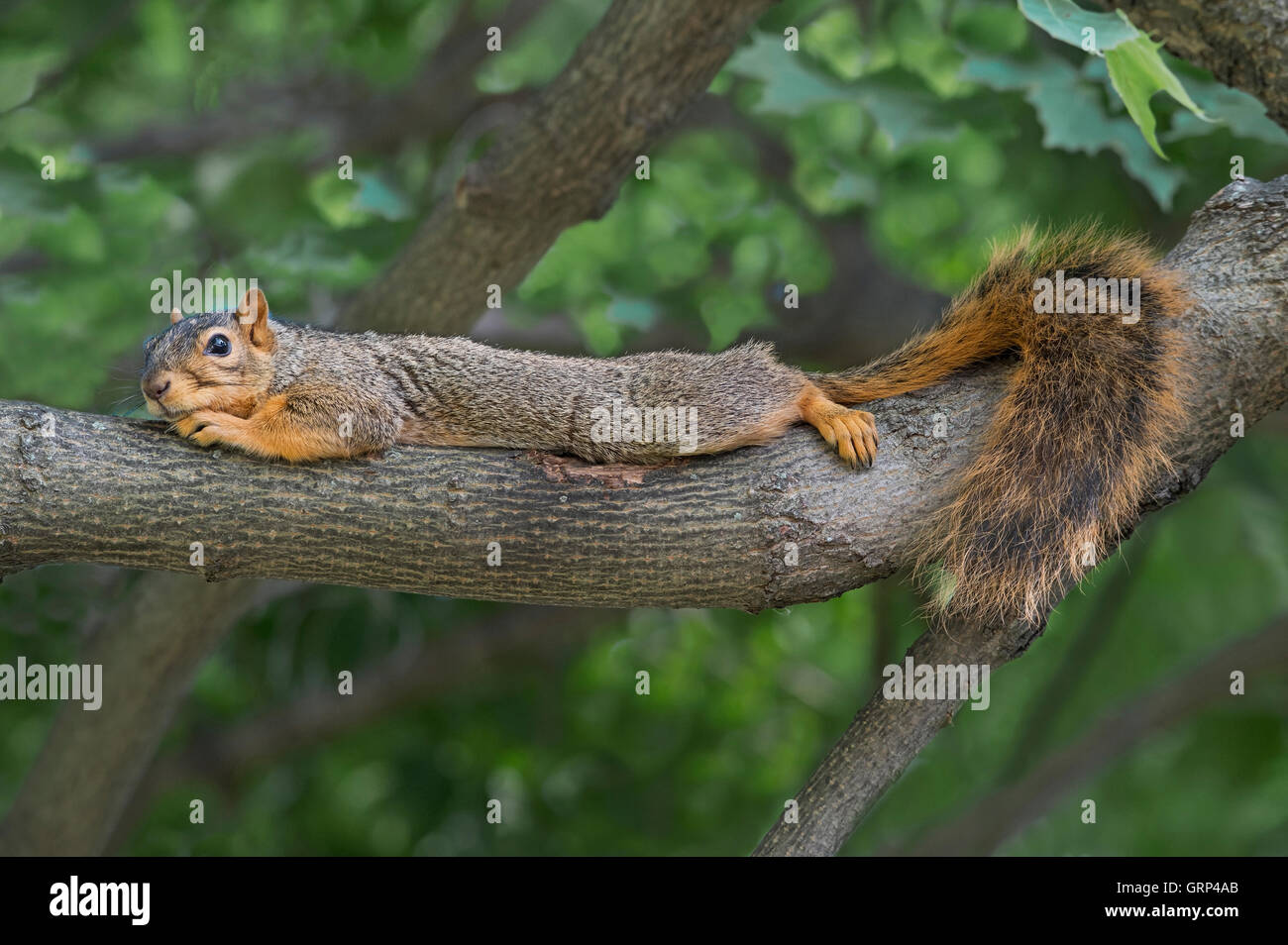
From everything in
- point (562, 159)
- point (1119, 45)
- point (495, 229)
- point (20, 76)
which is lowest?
point (1119, 45)

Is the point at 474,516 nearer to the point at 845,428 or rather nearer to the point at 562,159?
the point at 845,428

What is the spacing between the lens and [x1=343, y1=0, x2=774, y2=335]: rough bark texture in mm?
3670

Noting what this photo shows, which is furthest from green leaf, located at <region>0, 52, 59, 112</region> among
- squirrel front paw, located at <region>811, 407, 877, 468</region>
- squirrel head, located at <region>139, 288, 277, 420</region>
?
squirrel front paw, located at <region>811, 407, 877, 468</region>

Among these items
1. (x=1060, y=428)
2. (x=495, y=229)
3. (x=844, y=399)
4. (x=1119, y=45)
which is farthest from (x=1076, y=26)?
(x=495, y=229)

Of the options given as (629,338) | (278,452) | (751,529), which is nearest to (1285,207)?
(751,529)

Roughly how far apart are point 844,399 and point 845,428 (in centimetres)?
38

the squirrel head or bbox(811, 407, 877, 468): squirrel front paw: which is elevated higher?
the squirrel head

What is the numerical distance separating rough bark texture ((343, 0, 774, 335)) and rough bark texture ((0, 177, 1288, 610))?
4.33 ft

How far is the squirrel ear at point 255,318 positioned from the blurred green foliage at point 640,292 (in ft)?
1.69

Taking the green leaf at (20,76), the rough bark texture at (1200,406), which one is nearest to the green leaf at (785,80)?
the rough bark texture at (1200,406)

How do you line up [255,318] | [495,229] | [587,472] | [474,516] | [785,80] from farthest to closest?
[785,80]
[495,229]
[255,318]
[587,472]
[474,516]

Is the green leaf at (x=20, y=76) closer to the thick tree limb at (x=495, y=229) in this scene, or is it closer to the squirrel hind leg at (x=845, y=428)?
the thick tree limb at (x=495, y=229)

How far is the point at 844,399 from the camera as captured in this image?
3256mm

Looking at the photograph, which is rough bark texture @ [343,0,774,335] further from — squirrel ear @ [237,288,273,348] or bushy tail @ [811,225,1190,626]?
bushy tail @ [811,225,1190,626]
